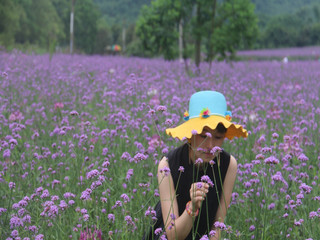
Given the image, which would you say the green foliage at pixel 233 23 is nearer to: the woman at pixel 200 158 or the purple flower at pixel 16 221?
the woman at pixel 200 158

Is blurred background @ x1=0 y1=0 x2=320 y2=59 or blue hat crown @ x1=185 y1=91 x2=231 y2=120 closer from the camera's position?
blue hat crown @ x1=185 y1=91 x2=231 y2=120

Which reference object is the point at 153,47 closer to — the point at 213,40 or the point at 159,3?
the point at 159,3

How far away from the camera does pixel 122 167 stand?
3.20 metres

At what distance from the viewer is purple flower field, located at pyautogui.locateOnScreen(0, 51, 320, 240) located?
2.17 metres

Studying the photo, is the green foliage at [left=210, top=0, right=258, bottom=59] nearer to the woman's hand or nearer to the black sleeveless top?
the black sleeveless top

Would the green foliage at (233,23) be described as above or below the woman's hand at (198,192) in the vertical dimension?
above

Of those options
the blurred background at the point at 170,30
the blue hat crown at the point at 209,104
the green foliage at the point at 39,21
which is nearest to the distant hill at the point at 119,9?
the blurred background at the point at 170,30

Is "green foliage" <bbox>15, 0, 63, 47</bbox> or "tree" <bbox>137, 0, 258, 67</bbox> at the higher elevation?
"green foliage" <bbox>15, 0, 63, 47</bbox>

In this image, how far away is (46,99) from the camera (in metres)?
5.60

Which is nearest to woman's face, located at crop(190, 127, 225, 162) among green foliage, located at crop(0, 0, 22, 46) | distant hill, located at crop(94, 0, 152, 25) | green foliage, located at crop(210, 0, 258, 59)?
green foliage, located at crop(210, 0, 258, 59)

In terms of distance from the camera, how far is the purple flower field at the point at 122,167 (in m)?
2.17

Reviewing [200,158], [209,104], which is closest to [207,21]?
[209,104]

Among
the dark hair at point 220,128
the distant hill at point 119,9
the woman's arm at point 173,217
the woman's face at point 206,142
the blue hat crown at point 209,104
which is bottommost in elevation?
the woman's arm at point 173,217

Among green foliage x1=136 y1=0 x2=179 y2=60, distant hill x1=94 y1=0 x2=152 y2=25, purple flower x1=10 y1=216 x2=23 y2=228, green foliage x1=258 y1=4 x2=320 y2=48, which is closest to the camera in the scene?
purple flower x1=10 y1=216 x2=23 y2=228
